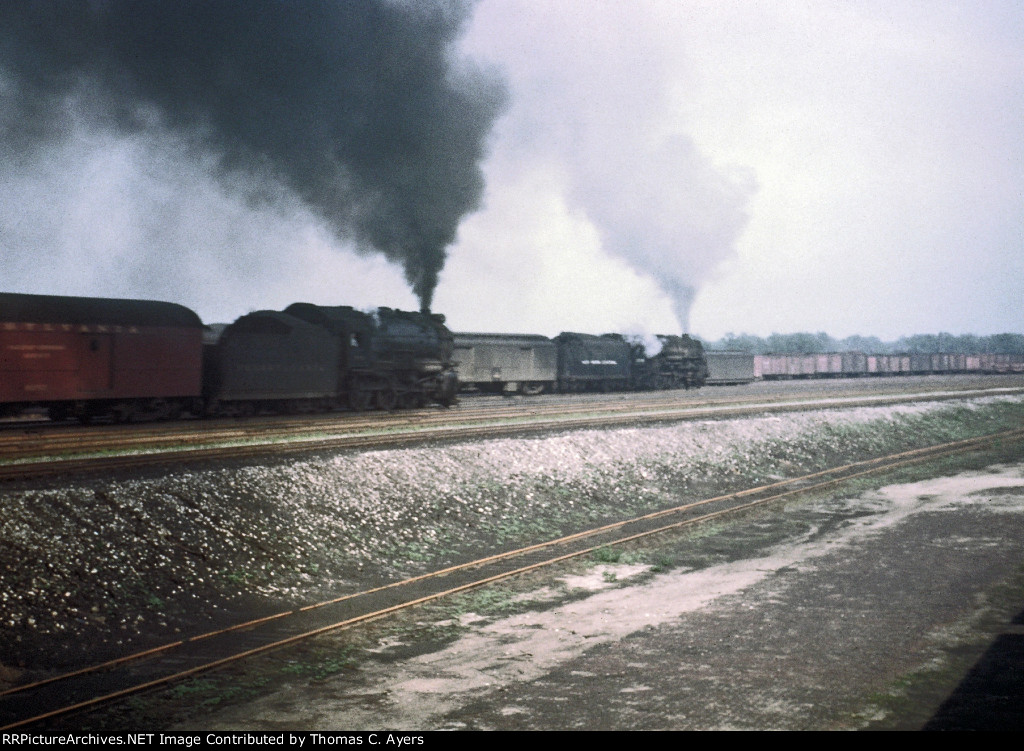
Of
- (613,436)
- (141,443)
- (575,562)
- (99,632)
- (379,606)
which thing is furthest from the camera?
(613,436)

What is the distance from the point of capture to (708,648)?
28.4 ft

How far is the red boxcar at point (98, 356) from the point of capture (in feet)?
62.8

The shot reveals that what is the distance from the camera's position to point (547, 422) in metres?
24.3

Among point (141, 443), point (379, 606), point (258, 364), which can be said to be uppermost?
point (258, 364)

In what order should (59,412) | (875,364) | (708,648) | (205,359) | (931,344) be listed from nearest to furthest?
1. (708,648)
2. (59,412)
3. (205,359)
4. (875,364)
5. (931,344)

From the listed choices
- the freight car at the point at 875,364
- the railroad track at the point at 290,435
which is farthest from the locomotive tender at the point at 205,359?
the freight car at the point at 875,364

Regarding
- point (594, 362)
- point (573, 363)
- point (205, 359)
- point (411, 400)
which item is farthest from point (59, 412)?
point (594, 362)

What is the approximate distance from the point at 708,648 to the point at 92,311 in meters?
17.3

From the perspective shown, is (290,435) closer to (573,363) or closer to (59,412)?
(59,412)

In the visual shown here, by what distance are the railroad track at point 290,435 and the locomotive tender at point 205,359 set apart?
1.48 m

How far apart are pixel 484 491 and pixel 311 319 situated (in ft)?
40.3

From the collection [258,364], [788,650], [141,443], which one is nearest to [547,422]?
[258,364]

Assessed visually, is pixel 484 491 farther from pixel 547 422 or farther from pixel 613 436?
pixel 547 422

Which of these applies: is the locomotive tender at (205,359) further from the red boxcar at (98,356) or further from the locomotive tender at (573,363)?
the locomotive tender at (573,363)
